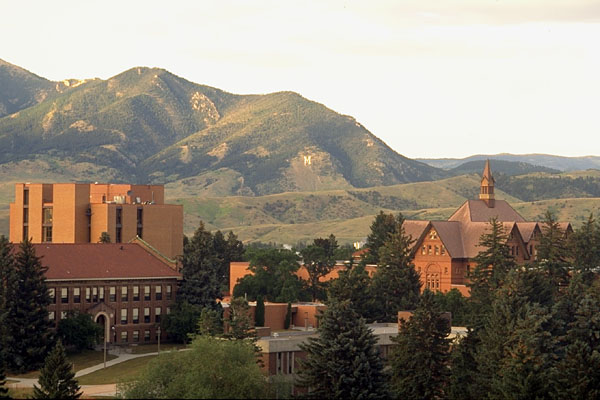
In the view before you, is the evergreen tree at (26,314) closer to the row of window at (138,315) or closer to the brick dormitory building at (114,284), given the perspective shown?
the brick dormitory building at (114,284)

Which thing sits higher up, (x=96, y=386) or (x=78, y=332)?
(x=78, y=332)

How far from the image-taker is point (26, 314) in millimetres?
115000

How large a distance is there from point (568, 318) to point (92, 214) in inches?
2956

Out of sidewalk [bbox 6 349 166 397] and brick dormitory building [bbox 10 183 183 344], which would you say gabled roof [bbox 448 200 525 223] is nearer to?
brick dormitory building [bbox 10 183 183 344]

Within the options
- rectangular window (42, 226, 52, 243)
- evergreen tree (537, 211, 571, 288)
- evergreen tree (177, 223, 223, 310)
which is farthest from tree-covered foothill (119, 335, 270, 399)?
rectangular window (42, 226, 52, 243)

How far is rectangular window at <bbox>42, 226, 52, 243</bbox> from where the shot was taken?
17488 cm

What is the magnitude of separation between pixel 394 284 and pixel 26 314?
141 feet

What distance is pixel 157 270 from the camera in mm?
130500

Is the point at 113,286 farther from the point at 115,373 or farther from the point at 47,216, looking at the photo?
the point at 47,216

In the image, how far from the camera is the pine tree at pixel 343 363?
88438 millimetres

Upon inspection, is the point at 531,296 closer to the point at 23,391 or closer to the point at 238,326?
the point at 238,326

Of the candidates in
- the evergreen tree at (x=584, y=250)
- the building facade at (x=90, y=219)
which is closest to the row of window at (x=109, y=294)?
the building facade at (x=90, y=219)

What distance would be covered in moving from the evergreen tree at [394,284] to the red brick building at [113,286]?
21753 millimetres

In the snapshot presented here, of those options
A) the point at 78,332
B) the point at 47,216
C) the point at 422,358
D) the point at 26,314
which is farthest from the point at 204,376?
the point at 47,216
